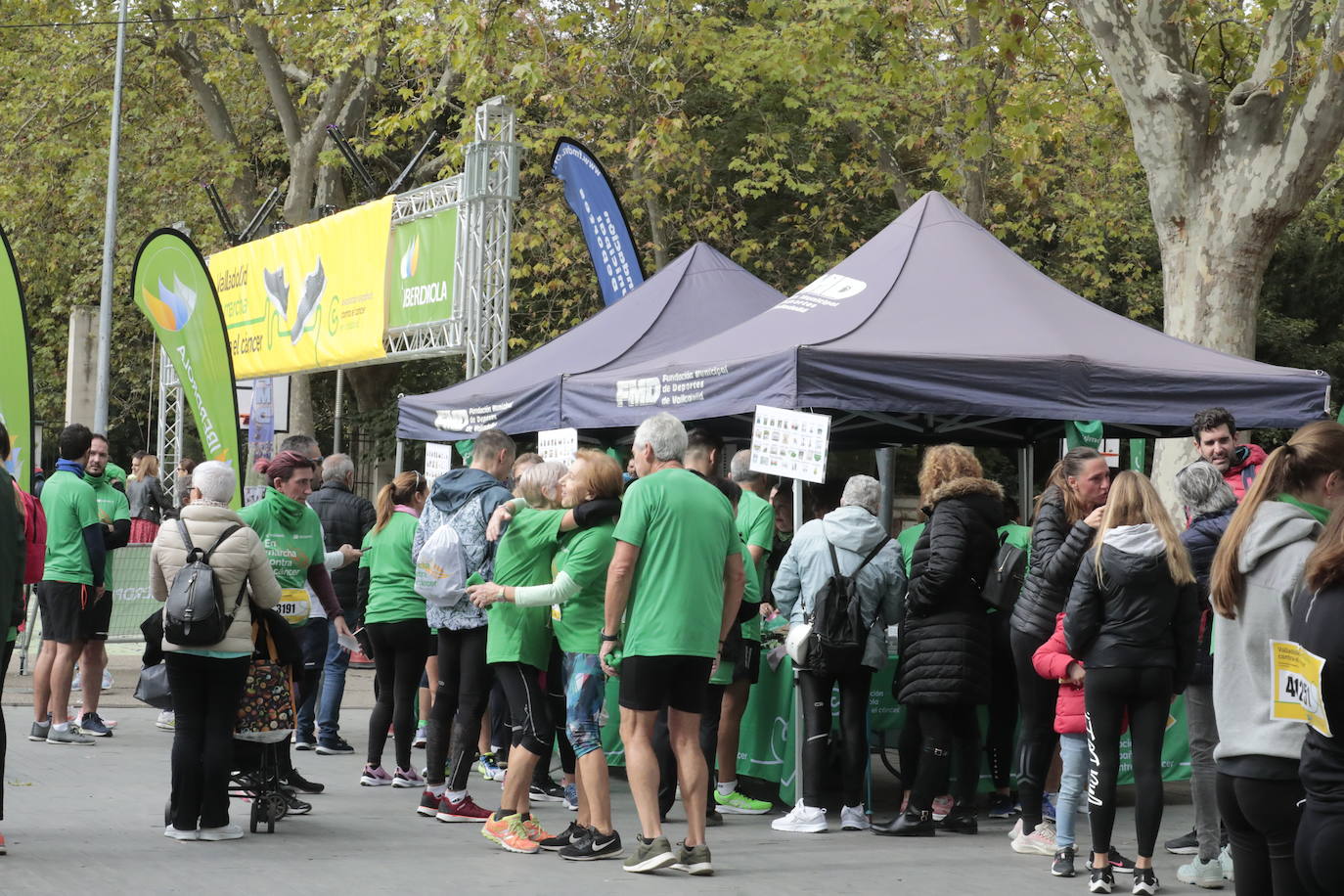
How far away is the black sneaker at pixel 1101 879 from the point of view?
611cm

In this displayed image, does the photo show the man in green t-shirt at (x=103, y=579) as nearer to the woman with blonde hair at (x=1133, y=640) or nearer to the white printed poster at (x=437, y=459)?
the white printed poster at (x=437, y=459)

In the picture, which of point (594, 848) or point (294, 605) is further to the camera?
point (294, 605)

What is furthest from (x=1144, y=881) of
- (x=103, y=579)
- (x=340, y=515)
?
(x=103, y=579)

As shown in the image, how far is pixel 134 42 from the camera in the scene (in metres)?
26.2

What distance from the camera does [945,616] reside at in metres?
7.34

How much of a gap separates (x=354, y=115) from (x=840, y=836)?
59.2 ft

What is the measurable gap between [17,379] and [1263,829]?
7.90 metres

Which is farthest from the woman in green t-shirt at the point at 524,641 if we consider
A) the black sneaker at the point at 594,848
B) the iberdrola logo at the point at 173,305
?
the iberdrola logo at the point at 173,305

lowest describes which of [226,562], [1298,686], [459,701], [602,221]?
[459,701]

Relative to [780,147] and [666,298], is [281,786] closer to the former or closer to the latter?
[666,298]

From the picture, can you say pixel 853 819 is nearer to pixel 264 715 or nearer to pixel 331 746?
pixel 264 715

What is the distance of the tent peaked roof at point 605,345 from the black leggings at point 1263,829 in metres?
6.83

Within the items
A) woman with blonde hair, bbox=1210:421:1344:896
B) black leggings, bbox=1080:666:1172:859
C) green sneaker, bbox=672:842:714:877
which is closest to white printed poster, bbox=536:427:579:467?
green sneaker, bbox=672:842:714:877

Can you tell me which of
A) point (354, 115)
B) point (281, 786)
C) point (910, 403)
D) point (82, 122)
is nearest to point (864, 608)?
point (910, 403)
